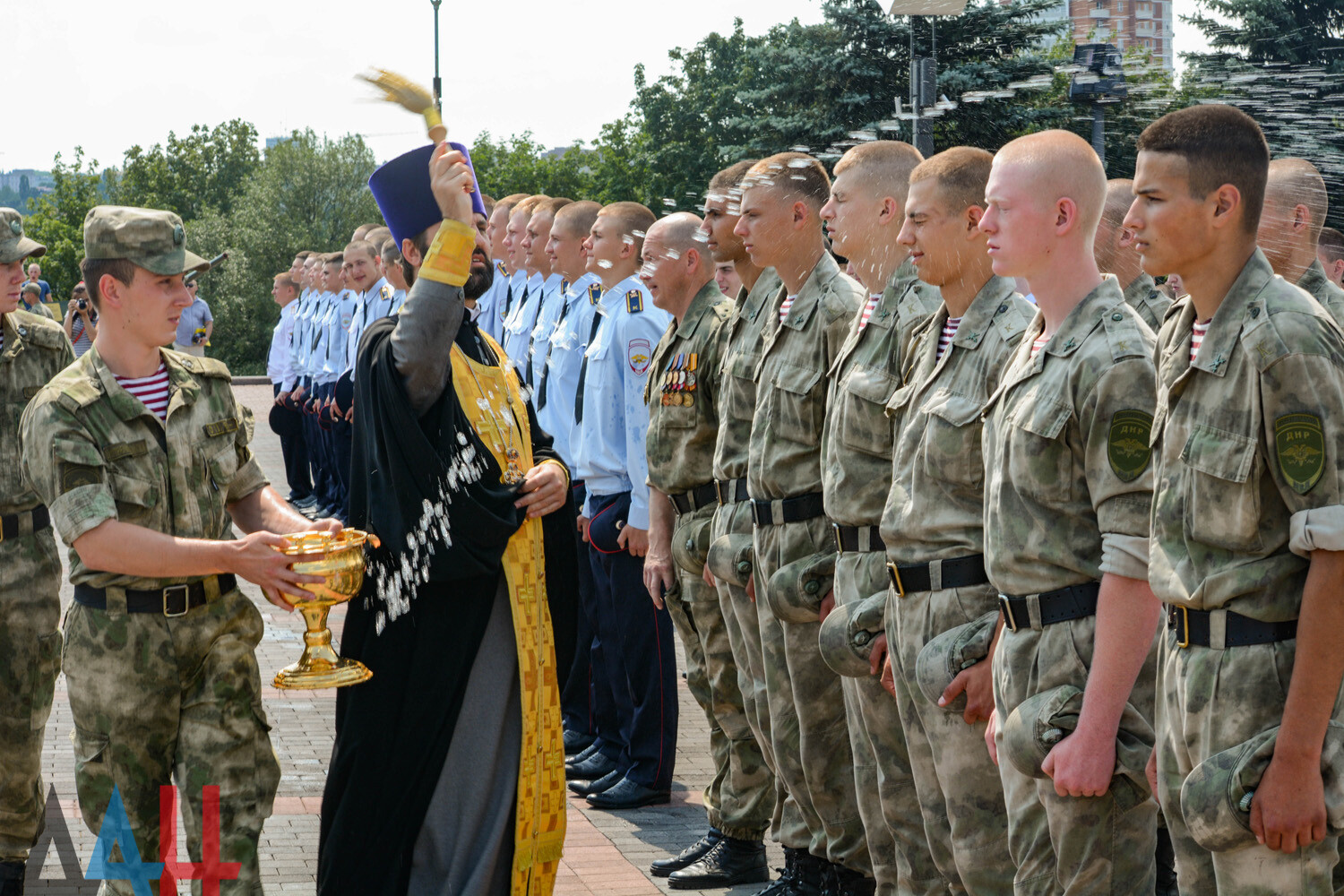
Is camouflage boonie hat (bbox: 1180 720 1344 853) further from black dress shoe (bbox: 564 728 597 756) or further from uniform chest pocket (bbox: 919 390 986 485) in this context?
black dress shoe (bbox: 564 728 597 756)

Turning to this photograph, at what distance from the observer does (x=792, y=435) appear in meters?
5.07

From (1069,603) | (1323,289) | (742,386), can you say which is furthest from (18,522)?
(1323,289)

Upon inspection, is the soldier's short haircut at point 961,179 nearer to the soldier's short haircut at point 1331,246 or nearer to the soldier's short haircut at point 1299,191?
the soldier's short haircut at point 1299,191

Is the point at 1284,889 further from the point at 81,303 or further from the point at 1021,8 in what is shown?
the point at 81,303

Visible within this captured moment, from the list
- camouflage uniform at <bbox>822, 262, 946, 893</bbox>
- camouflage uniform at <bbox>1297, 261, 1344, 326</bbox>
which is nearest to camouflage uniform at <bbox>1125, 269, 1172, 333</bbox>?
camouflage uniform at <bbox>1297, 261, 1344, 326</bbox>

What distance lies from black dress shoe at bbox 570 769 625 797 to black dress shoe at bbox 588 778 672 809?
59 millimetres

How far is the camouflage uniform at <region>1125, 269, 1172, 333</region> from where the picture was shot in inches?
225

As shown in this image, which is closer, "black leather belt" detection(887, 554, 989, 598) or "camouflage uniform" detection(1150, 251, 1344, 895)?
"camouflage uniform" detection(1150, 251, 1344, 895)

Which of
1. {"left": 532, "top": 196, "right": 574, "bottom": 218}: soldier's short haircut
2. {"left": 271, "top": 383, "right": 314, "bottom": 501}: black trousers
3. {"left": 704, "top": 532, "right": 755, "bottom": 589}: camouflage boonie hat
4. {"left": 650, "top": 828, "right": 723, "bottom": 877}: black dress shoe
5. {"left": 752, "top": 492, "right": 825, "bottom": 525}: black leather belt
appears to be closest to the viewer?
{"left": 752, "top": 492, "right": 825, "bottom": 525}: black leather belt

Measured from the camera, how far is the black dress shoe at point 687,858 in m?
5.71

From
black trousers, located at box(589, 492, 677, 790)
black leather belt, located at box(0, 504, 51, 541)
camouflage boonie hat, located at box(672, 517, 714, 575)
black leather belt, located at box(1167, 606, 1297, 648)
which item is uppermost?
black leather belt, located at box(1167, 606, 1297, 648)

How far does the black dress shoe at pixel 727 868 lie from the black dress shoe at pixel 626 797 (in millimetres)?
940

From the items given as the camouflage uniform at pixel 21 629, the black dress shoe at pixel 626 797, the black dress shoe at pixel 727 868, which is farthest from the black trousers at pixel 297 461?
the black dress shoe at pixel 727 868

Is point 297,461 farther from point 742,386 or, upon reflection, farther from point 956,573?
point 956,573
